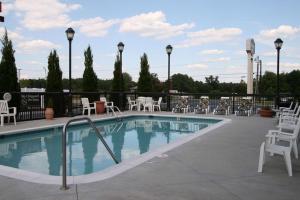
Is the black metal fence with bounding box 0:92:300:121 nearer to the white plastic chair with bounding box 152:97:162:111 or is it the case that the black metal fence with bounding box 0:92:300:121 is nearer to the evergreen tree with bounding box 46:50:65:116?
the white plastic chair with bounding box 152:97:162:111

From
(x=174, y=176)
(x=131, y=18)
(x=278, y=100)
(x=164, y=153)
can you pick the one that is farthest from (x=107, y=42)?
(x=174, y=176)

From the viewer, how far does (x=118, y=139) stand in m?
9.26

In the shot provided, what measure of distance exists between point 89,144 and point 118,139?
113cm

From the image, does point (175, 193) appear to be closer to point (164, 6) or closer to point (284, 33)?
point (164, 6)

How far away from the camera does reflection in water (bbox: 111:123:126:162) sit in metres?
7.40

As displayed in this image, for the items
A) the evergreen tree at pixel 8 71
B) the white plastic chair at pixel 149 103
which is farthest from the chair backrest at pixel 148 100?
the evergreen tree at pixel 8 71

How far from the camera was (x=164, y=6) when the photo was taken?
17141 mm

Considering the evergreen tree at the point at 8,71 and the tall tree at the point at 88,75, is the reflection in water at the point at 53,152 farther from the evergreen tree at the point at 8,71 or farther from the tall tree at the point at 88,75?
the tall tree at the point at 88,75

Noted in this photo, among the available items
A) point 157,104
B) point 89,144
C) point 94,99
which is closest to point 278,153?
point 89,144

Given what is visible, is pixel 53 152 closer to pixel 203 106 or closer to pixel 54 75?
pixel 54 75

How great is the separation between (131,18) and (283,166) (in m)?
15.9

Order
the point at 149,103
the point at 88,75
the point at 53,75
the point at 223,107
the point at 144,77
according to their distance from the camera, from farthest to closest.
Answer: the point at 144,77, the point at 149,103, the point at 88,75, the point at 223,107, the point at 53,75

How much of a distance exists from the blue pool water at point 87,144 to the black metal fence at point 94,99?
5.70ft

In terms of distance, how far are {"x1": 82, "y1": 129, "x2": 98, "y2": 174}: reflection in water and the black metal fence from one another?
107 inches
